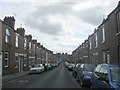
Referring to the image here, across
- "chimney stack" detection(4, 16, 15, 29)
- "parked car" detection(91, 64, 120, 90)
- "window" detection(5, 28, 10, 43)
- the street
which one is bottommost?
the street

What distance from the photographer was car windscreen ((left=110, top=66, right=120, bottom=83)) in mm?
9293

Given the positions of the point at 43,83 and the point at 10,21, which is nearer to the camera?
the point at 43,83

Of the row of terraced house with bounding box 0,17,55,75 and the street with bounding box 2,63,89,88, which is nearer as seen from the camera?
the street with bounding box 2,63,89,88

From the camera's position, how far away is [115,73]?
9852 mm

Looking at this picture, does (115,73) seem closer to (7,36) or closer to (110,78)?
(110,78)

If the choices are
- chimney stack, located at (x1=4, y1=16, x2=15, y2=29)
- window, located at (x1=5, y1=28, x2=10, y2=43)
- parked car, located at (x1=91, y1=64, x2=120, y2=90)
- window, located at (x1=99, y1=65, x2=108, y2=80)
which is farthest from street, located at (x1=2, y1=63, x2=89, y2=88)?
chimney stack, located at (x1=4, y1=16, x2=15, y2=29)

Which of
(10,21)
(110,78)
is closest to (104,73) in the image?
(110,78)

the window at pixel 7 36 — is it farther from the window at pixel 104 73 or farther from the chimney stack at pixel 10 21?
the window at pixel 104 73

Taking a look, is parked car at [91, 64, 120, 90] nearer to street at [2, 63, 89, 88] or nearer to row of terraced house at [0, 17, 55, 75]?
street at [2, 63, 89, 88]

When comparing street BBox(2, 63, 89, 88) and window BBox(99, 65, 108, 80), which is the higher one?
window BBox(99, 65, 108, 80)

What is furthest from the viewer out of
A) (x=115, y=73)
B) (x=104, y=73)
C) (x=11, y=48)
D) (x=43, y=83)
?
(x=11, y=48)

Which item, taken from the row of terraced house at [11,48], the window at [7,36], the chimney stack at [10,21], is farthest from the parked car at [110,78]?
the chimney stack at [10,21]

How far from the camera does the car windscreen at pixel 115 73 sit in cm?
929

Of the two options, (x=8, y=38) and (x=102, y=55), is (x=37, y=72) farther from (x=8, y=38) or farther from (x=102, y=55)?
(x=102, y=55)
